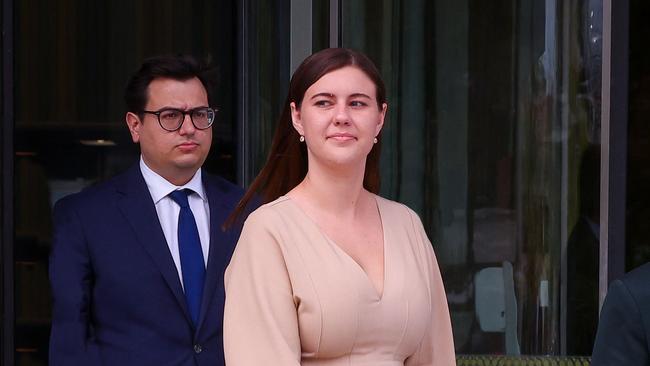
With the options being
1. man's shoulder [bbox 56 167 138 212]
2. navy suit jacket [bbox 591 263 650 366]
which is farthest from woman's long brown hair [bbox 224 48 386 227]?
navy suit jacket [bbox 591 263 650 366]

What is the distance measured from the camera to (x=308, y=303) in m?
3.21

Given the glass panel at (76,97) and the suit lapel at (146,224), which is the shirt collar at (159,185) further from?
the glass panel at (76,97)

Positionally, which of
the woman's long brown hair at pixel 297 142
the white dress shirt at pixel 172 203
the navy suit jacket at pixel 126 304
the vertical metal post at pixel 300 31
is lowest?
the navy suit jacket at pixel 126 304

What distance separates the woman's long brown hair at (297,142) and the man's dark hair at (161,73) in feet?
2.55

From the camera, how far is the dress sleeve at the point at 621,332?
2.85m

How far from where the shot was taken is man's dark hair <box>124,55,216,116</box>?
4270 millimetres

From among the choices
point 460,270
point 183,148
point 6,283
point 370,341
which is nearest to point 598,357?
point 370,341

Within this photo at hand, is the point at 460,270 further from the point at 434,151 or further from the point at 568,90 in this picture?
the point at 568,90

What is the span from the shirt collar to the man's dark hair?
0.18 m

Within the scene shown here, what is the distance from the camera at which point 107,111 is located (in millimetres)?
7039

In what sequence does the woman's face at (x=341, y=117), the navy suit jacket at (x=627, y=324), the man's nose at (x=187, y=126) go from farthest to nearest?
1. the man's nose at (x=187, y=126)
2. the woman's face at (x=341, y=117)
3. the navy suit jacket at (x=627, y=324)

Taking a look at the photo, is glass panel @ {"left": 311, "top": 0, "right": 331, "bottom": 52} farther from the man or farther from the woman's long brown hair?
the woman's long brown hair

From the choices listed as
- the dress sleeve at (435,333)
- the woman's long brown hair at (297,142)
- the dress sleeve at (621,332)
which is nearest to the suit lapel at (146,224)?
the woman's long brown hair at (297,142)

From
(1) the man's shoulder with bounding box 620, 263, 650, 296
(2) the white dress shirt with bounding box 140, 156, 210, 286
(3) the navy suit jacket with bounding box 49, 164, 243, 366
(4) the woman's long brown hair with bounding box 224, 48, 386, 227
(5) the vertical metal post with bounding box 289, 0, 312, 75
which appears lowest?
(3) the navy suit jacket with bounding box 49, 164, 243, 366
